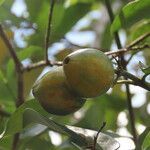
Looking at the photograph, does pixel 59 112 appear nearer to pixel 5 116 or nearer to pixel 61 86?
pixel 61 86

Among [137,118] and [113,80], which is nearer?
[113,80]

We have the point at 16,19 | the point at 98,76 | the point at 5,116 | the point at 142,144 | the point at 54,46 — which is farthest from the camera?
the point at 54,46

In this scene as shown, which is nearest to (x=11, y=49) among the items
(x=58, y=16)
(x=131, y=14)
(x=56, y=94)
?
(x=58, y=16)

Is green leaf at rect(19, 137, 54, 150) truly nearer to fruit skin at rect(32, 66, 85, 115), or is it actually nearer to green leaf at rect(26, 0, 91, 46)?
fruit skin at rect(32, 66, 85, 115)

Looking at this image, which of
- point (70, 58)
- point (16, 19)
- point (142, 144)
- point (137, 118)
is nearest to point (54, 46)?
point (16, 19)

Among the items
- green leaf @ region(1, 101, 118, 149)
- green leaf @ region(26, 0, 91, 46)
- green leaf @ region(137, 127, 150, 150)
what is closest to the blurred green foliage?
green leaf @ region(26, 0, 91, 46)

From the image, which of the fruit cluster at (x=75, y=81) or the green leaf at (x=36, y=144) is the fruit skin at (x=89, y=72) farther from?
the green leaf at (x=36, y=144)

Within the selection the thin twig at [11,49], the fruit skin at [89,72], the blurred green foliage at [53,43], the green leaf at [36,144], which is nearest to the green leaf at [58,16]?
the blurred green foliage at [53,43]
